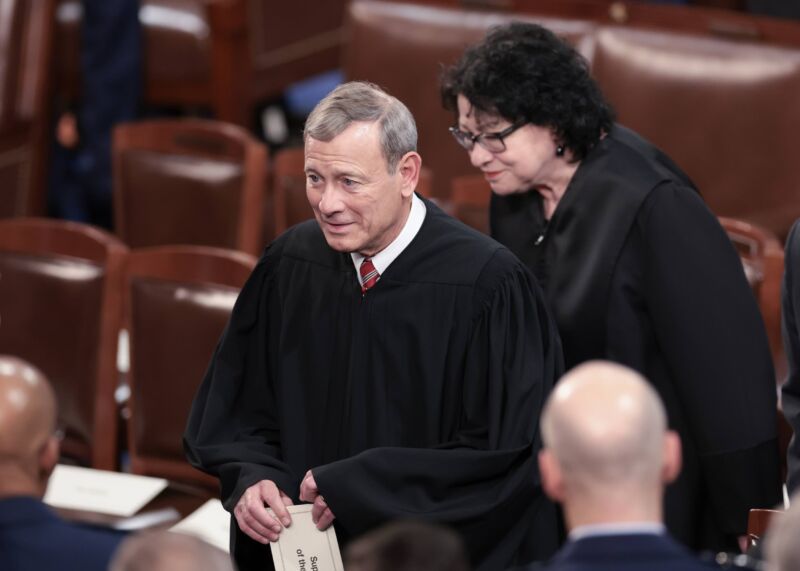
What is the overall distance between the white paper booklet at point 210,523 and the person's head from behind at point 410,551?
75.9 inches

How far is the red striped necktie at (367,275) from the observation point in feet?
10.2

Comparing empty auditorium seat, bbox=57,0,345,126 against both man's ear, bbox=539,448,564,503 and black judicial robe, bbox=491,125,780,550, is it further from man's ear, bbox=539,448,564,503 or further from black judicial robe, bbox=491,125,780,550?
man's ear, bbox=539,448,564,503

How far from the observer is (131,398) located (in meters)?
4.35

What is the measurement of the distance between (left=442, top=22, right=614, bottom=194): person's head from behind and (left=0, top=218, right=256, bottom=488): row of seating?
1.11 meters

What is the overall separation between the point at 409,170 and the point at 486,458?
0.64m

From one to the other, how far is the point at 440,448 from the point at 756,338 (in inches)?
32.4

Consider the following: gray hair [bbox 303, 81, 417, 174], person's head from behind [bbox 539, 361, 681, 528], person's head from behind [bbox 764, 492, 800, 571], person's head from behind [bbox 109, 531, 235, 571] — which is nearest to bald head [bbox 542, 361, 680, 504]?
person's head from behind [bbox 539, 361, 681, 528]

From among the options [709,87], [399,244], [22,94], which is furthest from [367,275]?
[22,94]

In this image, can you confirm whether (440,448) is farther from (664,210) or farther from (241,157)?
(241,157)

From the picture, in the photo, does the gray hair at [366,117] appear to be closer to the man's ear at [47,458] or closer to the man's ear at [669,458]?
the man's ear at [47,458]

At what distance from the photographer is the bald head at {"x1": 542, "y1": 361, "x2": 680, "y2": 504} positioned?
1948mm

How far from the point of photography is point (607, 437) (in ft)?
6.38

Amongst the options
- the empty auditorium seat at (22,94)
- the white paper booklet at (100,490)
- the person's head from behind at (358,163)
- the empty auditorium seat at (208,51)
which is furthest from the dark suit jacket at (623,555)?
the empty auditorium seat at (208,51)

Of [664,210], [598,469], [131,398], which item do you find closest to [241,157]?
[131,398]
